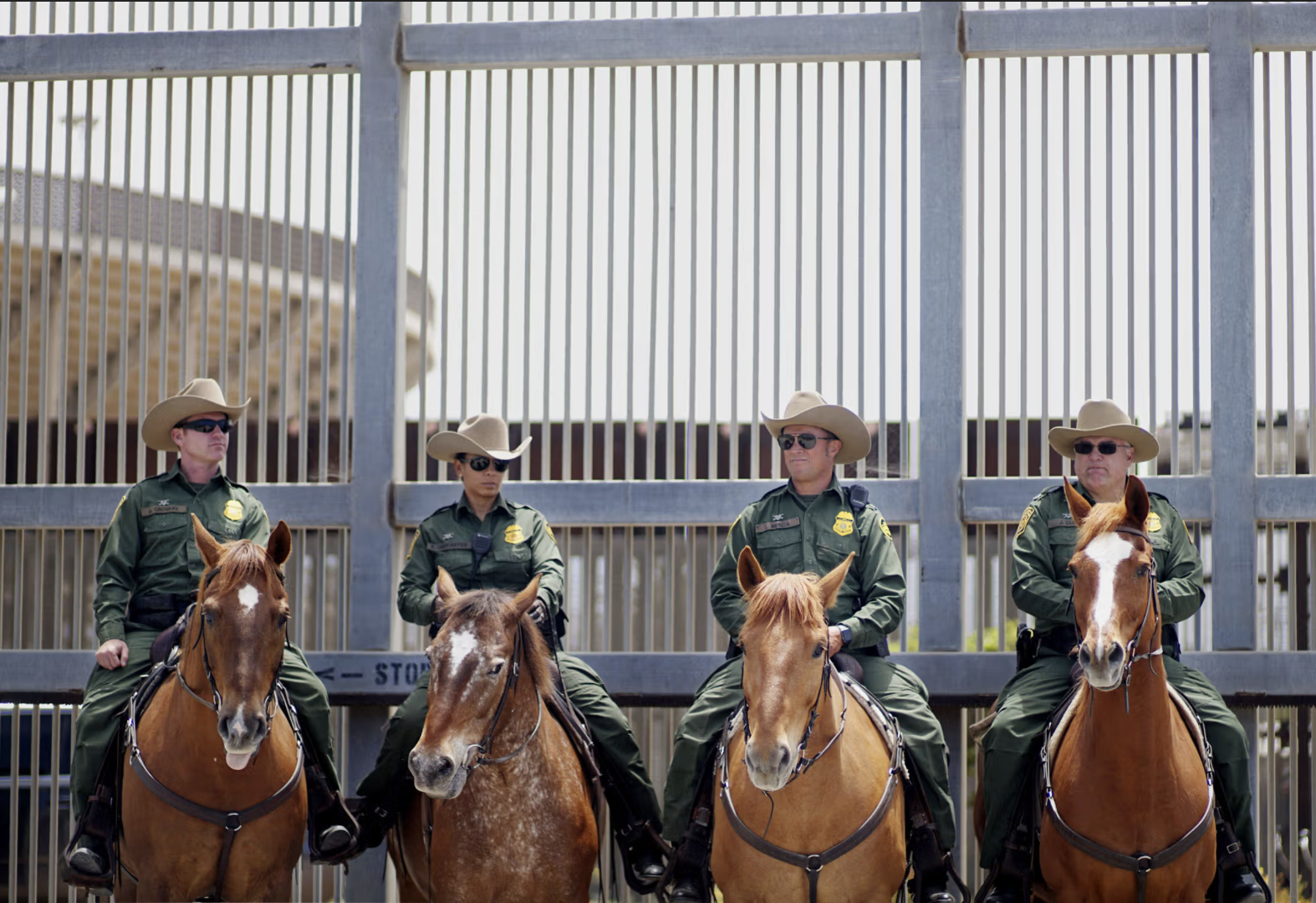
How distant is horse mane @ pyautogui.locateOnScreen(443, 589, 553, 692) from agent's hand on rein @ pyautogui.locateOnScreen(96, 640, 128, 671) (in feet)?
5.44

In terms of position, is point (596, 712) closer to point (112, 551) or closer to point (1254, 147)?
point (112, 551)

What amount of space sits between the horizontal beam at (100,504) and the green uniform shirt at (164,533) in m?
1.20

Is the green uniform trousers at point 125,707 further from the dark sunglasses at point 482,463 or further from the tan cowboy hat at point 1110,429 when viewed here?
the tan cowboy hat at point 1110,429

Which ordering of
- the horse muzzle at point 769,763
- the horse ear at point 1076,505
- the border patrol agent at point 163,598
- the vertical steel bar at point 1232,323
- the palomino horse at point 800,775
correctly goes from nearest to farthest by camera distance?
1. the horse muzzle at point 769,763
2. the palomino horse at point 800,775
3. the horse ear at point 1076,505
4. the border patrol agent at point 163,598
5. the vertical steel bar at point 1232,323

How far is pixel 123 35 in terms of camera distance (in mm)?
8305

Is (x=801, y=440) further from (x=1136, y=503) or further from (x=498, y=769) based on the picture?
(x=498, y=769)

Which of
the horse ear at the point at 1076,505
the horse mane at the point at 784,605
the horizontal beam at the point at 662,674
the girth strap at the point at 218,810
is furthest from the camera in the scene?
the horizontal beam at the point at 662,674

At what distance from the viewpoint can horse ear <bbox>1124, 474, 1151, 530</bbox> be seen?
5.25 meters

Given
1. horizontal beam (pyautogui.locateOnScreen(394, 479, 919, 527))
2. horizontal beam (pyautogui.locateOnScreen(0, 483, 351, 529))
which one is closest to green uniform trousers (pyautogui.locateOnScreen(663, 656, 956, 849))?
horizontal beam (pyautogui.locateOnScreen(394, 479, 919, 527))

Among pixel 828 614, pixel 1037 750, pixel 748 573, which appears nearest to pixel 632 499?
pixel 828 614

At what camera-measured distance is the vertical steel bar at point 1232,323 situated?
7.68 meters

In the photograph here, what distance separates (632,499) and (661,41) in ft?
8.54

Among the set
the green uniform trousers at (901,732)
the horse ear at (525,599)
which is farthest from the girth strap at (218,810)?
the green uniform trousers at (901,732)

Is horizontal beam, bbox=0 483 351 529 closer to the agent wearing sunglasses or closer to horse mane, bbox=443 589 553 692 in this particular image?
horse mane, bbox=443 589 553 692
